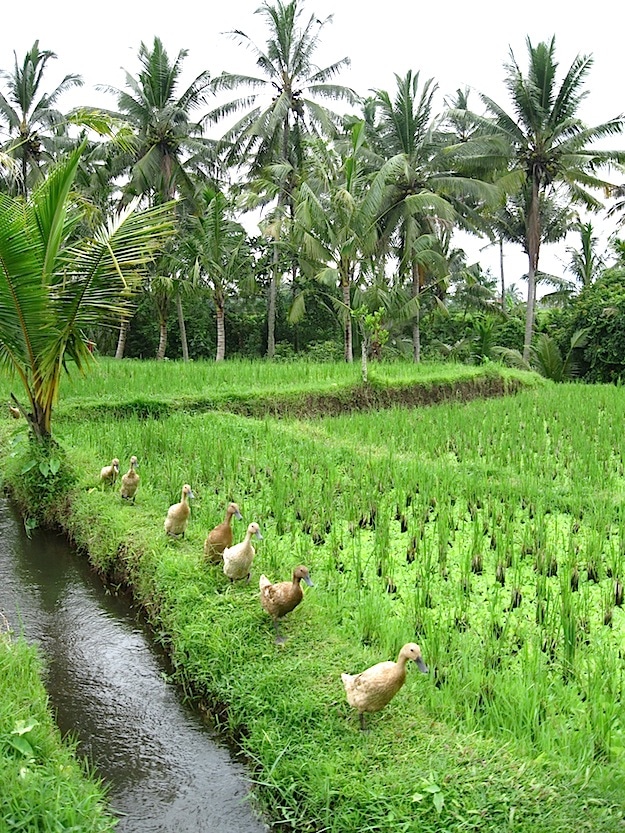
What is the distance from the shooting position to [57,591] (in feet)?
15.8

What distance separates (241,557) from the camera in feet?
12.3

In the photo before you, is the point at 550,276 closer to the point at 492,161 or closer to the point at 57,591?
the point at 492,161

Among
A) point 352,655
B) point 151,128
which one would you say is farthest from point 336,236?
point 352,655

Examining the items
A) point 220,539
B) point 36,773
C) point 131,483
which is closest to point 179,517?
point 220,539

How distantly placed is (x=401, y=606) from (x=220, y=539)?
1067 millimetres

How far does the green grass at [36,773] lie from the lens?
2291 millimetres

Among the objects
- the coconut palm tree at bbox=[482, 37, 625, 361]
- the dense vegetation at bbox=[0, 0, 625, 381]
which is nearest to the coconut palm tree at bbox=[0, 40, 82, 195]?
the dense vegetation at bbox=[0, 0, 625, 381]

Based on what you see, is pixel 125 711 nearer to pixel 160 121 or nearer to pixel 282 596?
pixel 282 596

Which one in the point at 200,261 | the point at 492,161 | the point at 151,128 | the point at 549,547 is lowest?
the point at 549,547

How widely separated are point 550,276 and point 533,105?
8134 millimetres

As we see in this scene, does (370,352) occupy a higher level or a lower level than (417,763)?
higher

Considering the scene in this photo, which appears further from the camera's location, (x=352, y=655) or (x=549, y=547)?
(x=549, y=547)

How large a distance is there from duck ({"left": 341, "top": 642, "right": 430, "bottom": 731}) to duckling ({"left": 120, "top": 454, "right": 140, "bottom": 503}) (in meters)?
2.87

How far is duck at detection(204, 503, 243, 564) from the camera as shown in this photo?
4.01 metres
